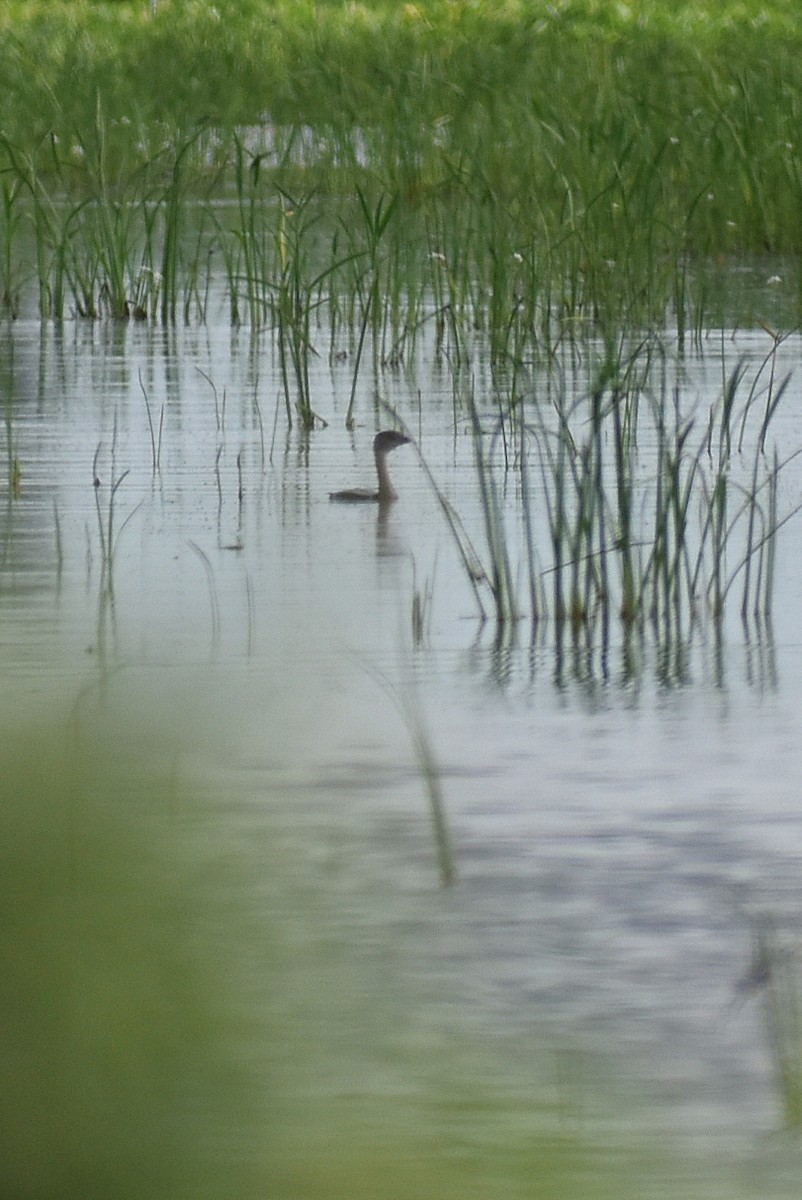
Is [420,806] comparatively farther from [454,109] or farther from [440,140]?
[454,109]

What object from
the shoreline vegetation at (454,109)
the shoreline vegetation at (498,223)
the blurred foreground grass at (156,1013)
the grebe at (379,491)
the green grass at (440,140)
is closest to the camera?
the blurred foreground grass at (156,1013)

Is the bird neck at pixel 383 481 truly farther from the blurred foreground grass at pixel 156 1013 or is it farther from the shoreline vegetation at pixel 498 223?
the blurred foreground grass at pixel 156 1013

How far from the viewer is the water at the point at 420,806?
810mm

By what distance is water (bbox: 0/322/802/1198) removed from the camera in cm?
81

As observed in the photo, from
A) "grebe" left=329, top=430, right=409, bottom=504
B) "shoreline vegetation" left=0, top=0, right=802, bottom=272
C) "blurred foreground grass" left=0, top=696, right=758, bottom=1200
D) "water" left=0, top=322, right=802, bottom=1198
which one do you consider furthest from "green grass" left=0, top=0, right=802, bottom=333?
"blurred foreground grass" left=0, top=696, right=758, bottom=1200

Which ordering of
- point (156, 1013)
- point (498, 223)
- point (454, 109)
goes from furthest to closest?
point (454, 109), point (498, 223), point (156, 1013)

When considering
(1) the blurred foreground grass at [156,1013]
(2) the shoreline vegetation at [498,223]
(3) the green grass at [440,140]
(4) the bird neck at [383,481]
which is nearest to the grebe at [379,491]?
(4) the bird neck at [383,481]

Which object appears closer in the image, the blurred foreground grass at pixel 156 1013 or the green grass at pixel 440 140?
the blurred foreground grass at pixel 156 1013

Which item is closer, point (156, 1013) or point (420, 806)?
point (156, 1013)

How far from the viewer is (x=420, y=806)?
8.42 feet

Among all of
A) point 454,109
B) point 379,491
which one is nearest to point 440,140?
point 454,109

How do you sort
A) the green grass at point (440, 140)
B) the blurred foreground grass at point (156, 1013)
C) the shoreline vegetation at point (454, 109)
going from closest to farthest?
the blurred foreground grass at point (156, 1013) → the green grass at point (440, 140) → the shoreline vegetation at point (454, 109)

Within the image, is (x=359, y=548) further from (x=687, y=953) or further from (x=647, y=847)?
(x=687, y=953)

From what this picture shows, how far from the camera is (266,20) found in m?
16.5
